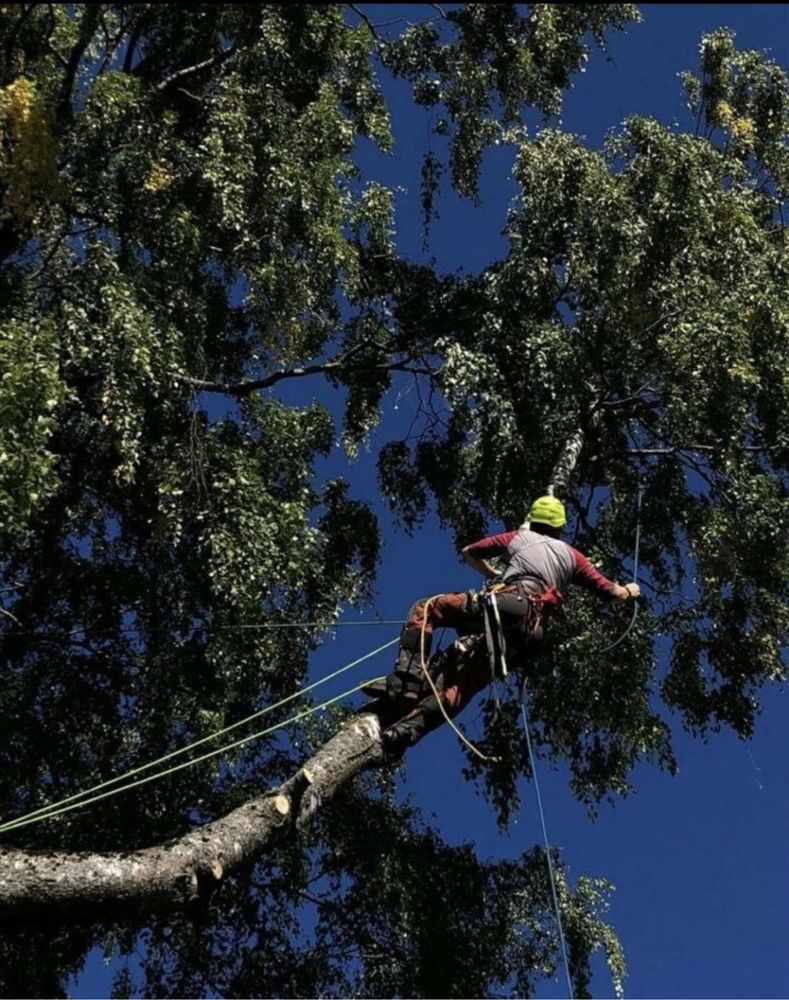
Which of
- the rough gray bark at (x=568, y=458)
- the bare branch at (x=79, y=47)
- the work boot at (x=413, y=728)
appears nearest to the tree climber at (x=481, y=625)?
the work boot at (x=413, y=728)

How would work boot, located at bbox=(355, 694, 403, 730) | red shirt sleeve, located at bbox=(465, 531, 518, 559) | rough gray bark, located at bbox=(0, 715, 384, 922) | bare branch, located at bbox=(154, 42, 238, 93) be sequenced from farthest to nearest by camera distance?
1. bare branch, located at bbox=(154, 42, 238, 93)
2. red shirt sleeve, located at bbox=(465, 531, 518, 559)
3. work boot, located at bbox=(355, 694, 403, 730)
4. rough gray bark, located at bbox=(0, 715, 384, 922)

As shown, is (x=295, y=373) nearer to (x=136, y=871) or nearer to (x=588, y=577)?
(x=588, y=577)

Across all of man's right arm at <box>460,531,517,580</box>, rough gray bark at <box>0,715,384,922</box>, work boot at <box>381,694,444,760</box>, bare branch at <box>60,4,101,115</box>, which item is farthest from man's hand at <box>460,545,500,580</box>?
bare branch at <box>60,4,101,115</box>

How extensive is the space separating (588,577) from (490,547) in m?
0.48

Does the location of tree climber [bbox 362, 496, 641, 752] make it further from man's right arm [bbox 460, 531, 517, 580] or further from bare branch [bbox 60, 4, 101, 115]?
bare branch [bbox 60, 4, 101, 115]

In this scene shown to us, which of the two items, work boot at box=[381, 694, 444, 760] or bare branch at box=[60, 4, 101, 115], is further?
bare branch at box=[60, 4, 101, 115]

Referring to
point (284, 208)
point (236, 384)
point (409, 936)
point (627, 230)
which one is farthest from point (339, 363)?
point (409, 936)

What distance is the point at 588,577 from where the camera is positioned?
17.7 ft

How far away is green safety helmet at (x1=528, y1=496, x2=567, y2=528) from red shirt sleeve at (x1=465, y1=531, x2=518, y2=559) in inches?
8.1

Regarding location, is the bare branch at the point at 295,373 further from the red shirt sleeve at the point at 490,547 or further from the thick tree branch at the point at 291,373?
the red shirt sleeve at the point at 490,547

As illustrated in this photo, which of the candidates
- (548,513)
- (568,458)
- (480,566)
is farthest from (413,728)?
(568,458)

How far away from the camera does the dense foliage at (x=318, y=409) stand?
6.03 metres

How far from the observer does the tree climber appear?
4723mm

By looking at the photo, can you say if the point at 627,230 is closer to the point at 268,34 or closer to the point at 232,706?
the point at 268,34
